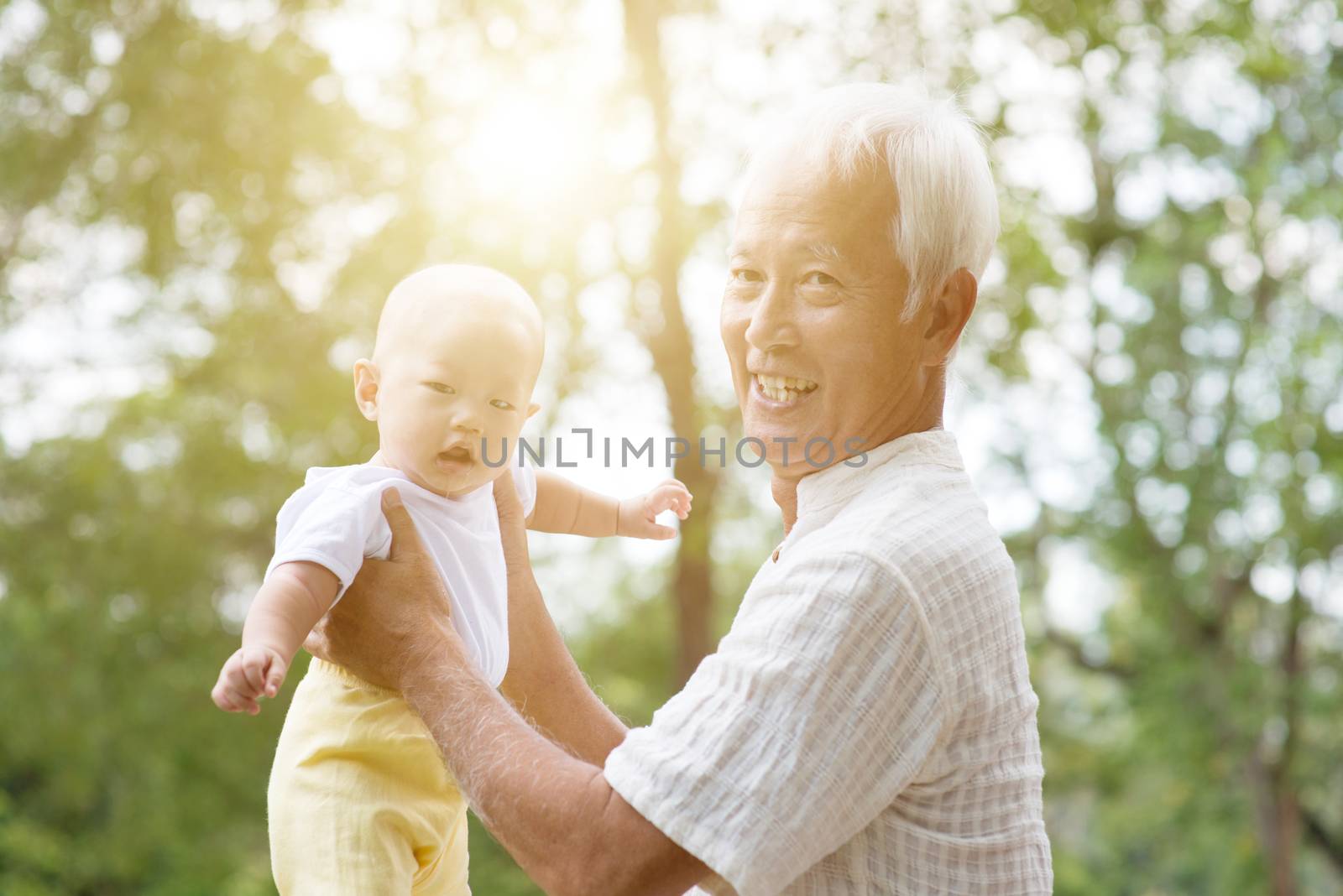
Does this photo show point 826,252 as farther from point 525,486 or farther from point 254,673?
point 254,673

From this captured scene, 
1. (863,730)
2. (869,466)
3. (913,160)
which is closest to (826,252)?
(913,160)

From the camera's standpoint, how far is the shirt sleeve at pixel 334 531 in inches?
72.9

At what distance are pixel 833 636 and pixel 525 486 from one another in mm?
868

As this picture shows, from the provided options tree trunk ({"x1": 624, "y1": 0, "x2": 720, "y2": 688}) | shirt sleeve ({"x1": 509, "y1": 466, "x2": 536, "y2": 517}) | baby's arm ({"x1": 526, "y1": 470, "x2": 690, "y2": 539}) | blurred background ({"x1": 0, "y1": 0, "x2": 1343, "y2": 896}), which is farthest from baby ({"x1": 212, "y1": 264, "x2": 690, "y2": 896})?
tree trunk ({"x1": 624, "y1": 0, "x2": 720, "y2": 688})

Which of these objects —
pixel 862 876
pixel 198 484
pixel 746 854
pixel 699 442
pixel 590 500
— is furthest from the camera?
pixel 198 484

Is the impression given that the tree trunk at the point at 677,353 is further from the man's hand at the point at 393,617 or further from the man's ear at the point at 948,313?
the man's hand at the point at 393,617

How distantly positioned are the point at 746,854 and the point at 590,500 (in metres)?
1.01

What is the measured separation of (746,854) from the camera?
5.13ft

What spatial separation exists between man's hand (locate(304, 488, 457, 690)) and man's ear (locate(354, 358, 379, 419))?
21 centimetres

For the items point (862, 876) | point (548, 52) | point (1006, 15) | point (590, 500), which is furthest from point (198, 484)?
point (862, 876)

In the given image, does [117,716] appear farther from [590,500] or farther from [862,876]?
[862,876]

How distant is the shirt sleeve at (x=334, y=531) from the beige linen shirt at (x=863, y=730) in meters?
0.49

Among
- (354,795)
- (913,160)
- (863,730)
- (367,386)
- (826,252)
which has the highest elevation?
(913,160)

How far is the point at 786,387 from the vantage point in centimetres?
202
